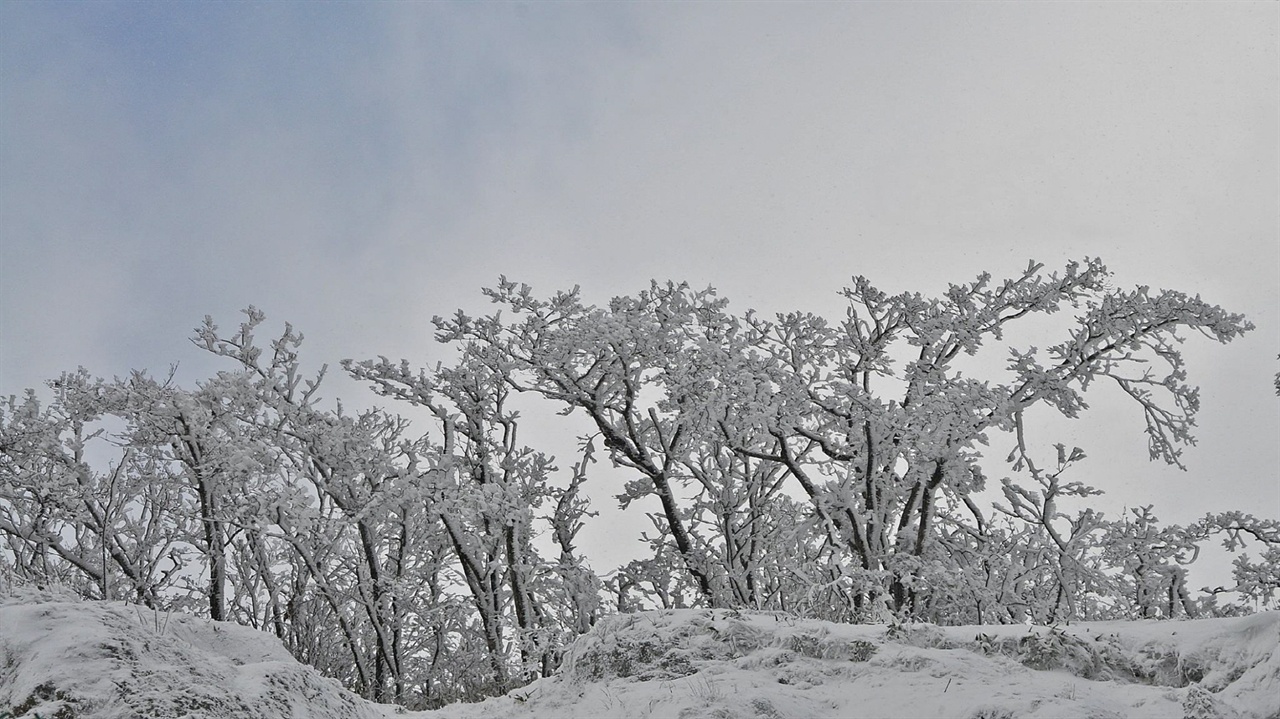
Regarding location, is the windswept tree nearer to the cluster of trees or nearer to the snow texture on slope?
the cluster of trees

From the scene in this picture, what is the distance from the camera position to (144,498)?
1914cm

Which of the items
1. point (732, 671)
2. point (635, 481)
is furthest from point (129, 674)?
point (635, 481)

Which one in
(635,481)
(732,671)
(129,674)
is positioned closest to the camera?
(129,674)

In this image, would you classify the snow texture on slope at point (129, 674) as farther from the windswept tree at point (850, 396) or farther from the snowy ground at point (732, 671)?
the windswept tree at point (850, 396)

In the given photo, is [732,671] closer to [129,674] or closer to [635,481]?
[129,674]

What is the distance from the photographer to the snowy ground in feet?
18.5

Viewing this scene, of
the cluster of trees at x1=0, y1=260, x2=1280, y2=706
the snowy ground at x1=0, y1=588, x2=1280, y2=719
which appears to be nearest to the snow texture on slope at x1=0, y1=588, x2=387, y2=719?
the snowy ground at x1=0, y1=588, x2=1280, y2=719

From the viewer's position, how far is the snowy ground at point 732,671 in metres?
5.63

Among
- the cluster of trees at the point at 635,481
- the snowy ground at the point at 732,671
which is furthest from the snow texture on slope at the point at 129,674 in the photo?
the cluster of trees at the point at 635,481

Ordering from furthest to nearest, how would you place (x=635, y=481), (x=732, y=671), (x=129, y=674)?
A: (x=635, y=481) → (x=732, y=671) → (x=129, y=674)

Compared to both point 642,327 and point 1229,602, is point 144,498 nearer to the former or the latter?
point 642,327

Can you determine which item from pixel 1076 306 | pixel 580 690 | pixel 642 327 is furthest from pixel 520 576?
pixel 1076 306

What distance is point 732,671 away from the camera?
698 centimetres

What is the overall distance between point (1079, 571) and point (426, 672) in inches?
509
